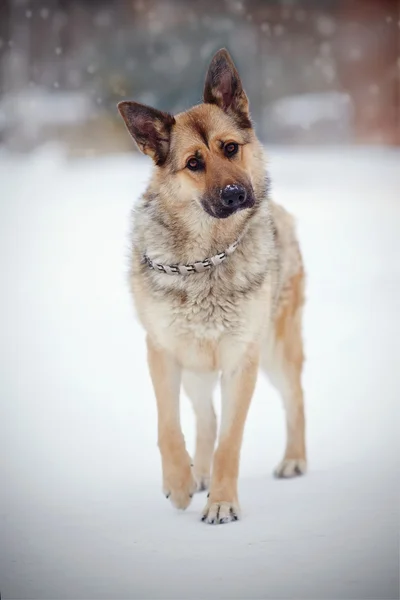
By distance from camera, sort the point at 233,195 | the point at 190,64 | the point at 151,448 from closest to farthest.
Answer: the point at 233,195, the point at 151,448, the point at 190,64

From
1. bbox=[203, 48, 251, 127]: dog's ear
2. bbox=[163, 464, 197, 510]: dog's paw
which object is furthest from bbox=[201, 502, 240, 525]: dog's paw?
bbox=[203, 48, 251, 127]: dog's ear

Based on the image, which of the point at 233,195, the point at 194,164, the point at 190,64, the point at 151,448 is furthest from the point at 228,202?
the point at 190,64

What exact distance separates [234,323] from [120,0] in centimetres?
466

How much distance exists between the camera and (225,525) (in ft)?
9.37

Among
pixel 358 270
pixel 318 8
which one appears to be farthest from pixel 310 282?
pixel 318 8

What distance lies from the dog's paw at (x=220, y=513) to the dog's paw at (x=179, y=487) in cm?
13

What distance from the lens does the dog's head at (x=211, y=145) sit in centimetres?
293

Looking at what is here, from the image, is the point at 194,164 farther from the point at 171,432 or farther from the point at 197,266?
the point at 171,432

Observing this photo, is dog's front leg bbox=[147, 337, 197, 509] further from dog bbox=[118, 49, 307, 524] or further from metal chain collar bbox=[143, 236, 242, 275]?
metal chain collar bbox=[143, 236, 242, 275]

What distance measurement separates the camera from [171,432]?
10.2 feet

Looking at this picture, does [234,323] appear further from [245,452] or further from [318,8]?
[318,8]

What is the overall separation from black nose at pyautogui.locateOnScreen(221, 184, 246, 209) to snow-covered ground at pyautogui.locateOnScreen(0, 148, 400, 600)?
759 mm

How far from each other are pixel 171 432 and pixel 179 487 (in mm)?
221

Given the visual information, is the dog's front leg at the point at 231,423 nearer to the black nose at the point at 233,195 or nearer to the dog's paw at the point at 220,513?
the dog's paw at the point at 220,513
